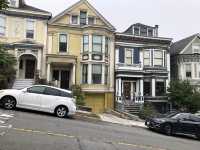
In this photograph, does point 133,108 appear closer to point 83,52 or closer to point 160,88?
point 160,88

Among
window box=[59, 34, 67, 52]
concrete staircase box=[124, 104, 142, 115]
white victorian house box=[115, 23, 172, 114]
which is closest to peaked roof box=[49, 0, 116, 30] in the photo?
white victorian house box=[115, 23, 172, 114]

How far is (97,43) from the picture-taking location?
34156mm

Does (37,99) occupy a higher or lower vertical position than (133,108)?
higher

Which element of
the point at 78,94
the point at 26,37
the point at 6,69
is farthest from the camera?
the point at 26,37

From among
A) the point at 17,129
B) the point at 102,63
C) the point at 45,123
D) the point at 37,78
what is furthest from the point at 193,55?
the point at 17,129

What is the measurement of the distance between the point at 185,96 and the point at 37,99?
18.7 meters

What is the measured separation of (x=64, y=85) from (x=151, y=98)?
9186 mm

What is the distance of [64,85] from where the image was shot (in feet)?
114

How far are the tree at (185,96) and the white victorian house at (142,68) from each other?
209 centimetres

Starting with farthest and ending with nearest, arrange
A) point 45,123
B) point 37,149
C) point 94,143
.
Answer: point 45,123
point 94,143
point 37,149

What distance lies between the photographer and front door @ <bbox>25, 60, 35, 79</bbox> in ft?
111

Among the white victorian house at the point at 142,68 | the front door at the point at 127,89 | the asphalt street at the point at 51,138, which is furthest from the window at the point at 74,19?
the asphalt street at the point at 51,138

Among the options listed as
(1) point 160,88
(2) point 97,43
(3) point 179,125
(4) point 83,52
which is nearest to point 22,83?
(4) point 83,52

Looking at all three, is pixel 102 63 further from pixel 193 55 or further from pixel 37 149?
pixel 37 149
